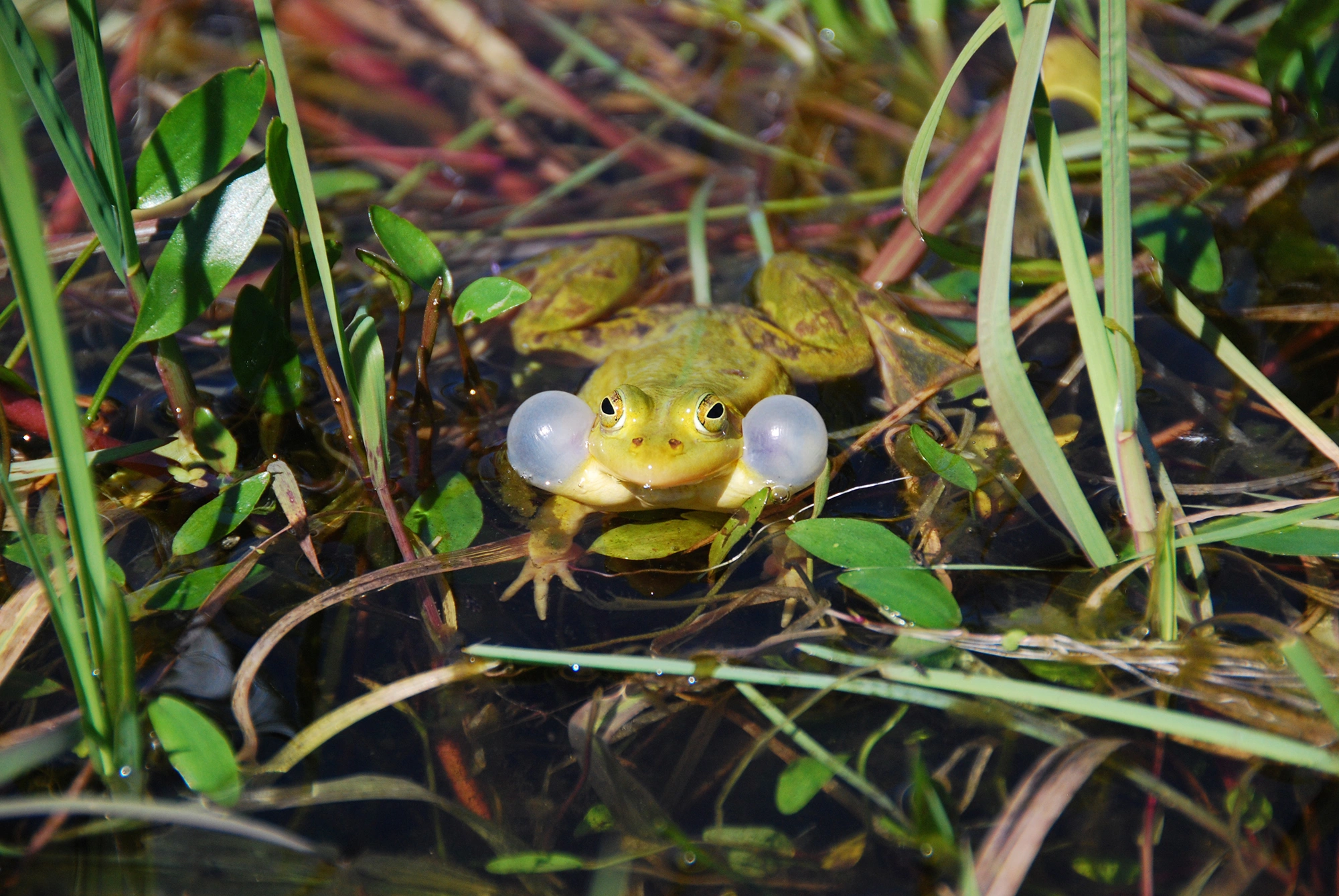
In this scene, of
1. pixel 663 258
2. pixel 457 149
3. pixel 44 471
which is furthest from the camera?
pixel 457 149

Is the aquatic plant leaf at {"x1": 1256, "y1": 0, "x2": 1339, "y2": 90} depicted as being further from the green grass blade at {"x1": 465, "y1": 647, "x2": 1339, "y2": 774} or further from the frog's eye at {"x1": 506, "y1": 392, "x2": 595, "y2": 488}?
the frog's eye at {"x1": 506, "y1": 392, "x2": 595, "y2": 488}

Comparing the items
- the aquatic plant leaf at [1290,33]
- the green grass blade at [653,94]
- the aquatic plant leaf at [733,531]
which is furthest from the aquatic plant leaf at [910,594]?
the green grass blade at [653,94]

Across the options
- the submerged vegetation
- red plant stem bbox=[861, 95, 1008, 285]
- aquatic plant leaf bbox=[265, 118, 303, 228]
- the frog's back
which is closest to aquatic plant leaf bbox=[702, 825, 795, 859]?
the submerged vegetation

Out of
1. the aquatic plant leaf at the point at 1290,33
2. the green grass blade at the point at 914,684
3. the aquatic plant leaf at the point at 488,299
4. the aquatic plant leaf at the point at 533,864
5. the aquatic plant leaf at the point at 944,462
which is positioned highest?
the aquatic plant leaf at the point at 1290,33

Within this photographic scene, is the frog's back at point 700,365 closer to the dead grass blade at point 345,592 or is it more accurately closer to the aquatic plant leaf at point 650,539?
the aquatic plant leaf at point 650,539

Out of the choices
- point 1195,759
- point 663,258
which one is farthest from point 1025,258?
point 1195,759

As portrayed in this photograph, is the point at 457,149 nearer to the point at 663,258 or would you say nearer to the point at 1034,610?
the point at 663,258
